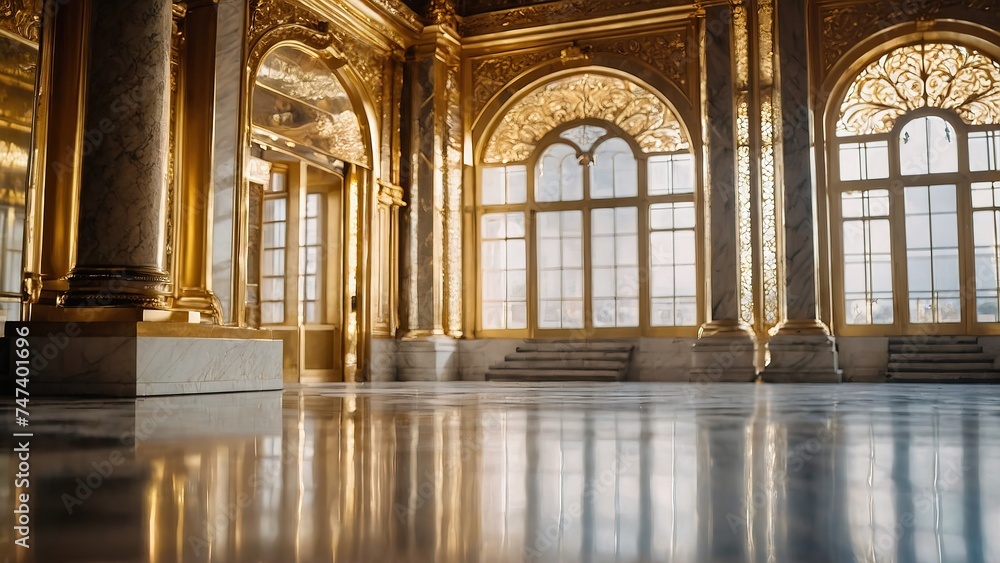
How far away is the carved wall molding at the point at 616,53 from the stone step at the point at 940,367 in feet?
14.2

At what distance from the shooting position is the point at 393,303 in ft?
40.4

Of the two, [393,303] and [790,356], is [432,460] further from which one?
[393,303]

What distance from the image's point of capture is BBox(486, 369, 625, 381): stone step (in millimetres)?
11523

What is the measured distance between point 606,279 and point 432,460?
10437mm

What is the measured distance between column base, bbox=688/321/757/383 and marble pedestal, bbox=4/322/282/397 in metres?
6.50

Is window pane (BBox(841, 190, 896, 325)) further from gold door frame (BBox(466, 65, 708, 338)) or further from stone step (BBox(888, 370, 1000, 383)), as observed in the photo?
gold door frame (BBox(466, 65, 708, 338))

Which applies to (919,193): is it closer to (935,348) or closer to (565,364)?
(935,348)

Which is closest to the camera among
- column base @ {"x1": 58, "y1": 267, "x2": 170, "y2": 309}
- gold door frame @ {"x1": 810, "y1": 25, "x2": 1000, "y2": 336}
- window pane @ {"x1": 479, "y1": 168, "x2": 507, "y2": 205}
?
column base @ {"x1": 58, "y1": 267, "x2": 170, "y2": 309}

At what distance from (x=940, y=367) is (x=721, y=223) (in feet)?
9.84

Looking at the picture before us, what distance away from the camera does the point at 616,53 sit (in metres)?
12.3

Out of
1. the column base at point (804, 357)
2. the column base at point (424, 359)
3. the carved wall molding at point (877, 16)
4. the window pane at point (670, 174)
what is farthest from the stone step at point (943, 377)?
the column base at point (424, 359)

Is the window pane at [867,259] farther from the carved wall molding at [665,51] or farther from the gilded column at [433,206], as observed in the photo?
A: the gilded column at [433,206]

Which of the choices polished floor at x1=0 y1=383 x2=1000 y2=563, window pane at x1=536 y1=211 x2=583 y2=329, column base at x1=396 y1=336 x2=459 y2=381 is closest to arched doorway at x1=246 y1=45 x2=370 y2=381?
column base at x1=396 y1=336 x2=459 y2=381

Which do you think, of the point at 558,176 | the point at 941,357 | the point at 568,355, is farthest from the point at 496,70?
the point at 941,357
